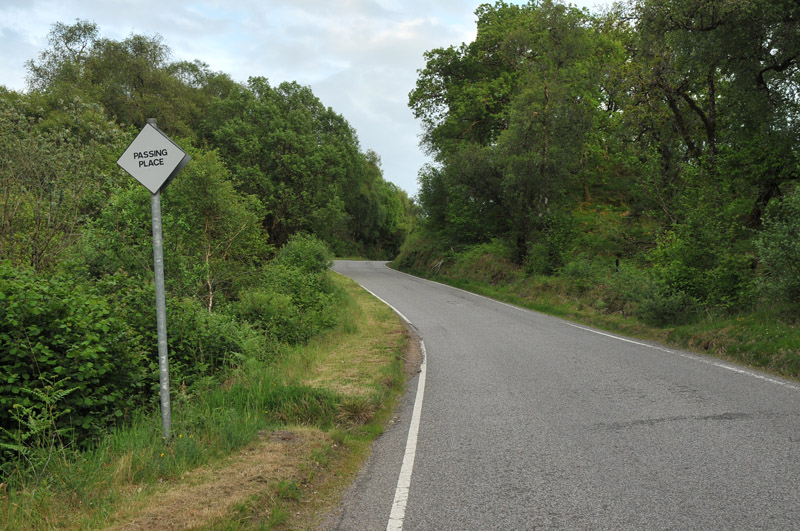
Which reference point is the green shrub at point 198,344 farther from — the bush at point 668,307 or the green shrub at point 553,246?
the green shrub at point 553,246

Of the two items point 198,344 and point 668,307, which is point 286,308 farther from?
point 668,307

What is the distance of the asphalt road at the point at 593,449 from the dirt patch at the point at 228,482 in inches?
26.7

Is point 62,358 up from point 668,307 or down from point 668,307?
down

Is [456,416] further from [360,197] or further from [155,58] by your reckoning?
[360,197]

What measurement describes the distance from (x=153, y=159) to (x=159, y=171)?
14cm

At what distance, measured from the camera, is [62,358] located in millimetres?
6000

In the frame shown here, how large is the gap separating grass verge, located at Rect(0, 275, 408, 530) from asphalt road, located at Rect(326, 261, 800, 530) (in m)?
0.41

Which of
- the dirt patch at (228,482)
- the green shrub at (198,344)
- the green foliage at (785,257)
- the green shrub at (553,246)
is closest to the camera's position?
the dirt patch at (228,482)

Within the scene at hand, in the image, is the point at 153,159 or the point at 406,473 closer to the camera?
the point at 406,473

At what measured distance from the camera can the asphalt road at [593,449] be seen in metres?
3.69

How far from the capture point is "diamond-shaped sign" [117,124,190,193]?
4766 millimetres

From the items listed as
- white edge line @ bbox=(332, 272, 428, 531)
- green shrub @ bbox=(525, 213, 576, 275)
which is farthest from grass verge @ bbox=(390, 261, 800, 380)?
white edge line @ bbox=(332, 272, 428, 531)

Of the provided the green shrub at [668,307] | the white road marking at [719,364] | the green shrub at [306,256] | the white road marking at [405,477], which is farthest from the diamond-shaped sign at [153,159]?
the green shrub at [306,256]

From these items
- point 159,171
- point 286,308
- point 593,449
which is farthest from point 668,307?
point 159,171
